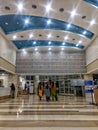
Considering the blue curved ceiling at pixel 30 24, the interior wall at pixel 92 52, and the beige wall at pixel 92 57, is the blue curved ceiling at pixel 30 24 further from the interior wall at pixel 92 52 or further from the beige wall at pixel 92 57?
the beige wall at pixel 92 57

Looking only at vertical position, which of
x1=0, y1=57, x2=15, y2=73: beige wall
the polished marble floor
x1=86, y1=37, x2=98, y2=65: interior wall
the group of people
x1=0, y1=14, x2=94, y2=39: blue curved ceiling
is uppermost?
x1=0, y1=14, x2=94, y2=39: blue curved ceiling

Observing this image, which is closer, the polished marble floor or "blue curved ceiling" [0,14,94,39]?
the polished marble floor

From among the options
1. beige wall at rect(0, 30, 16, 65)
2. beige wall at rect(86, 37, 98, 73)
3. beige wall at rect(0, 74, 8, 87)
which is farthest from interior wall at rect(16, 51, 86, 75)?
beige wall at rect(0, 30, 16, 65)

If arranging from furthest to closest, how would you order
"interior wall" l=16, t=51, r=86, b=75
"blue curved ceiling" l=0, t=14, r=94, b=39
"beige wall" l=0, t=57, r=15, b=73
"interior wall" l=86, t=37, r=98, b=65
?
1. "interior wall" l=16, t=51, r=86, b=75
2. "interior wall" l=86, t=37, r=98, b=65
3. "beige wall" l=0, t=57, r=15, b=73
4. "blue curved ceiling" l=0, t=14, r=94, b=39

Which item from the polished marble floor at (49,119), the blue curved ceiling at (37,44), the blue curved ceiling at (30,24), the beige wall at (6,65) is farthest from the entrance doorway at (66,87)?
the polished marble floor at (49,119)

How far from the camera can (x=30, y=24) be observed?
14.1 m

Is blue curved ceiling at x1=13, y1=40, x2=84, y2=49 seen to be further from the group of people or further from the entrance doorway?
the group of people

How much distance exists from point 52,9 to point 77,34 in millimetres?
5493

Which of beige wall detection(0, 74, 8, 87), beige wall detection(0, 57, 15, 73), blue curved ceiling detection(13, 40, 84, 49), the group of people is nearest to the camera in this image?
the group of people

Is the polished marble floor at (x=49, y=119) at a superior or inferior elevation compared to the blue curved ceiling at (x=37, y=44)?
inferior

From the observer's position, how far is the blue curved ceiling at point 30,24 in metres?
12.7

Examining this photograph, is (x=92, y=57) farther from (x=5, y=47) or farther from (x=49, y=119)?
(x=49, y=119)

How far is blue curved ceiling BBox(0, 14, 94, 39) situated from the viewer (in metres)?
12.7

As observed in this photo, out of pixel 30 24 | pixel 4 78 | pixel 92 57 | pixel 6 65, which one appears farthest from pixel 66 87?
pixel 30 24
